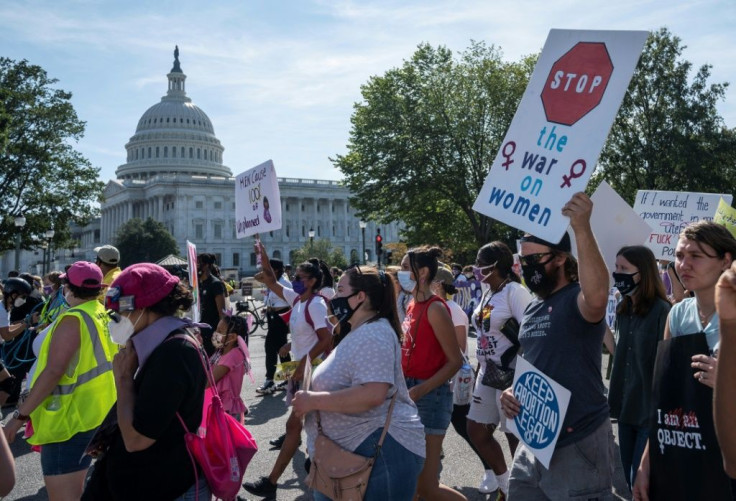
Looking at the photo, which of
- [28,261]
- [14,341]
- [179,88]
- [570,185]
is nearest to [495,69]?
[14,341]

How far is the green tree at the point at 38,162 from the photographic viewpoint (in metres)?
41.9

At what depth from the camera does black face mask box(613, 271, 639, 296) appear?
14.9 ft

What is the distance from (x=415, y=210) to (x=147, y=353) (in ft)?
108

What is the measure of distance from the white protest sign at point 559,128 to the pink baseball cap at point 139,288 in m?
1.63

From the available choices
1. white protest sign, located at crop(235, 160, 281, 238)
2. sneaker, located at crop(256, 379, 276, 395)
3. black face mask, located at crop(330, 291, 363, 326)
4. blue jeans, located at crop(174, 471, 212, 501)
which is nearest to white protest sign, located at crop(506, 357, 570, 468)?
black face mask, located at crop(330, 291, 363, 326)

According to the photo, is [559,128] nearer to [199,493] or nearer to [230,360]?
[199,493]

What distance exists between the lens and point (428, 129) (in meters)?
34.3

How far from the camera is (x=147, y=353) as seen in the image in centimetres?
330

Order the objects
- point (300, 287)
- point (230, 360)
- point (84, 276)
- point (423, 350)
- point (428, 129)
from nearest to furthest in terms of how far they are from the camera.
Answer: point (84, 276), point (423, 350), point (230, 360), point (300, 287), point (428, 129)

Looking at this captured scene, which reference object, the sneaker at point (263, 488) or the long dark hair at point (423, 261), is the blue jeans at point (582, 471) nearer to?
the long dark hair at point (423, 261)

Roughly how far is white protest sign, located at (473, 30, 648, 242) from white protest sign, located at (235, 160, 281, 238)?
12.7 ft

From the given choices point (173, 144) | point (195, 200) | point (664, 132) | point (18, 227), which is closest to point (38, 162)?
point (18, 227)

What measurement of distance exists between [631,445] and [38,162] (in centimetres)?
4373

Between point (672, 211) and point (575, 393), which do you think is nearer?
point (575, 393)
